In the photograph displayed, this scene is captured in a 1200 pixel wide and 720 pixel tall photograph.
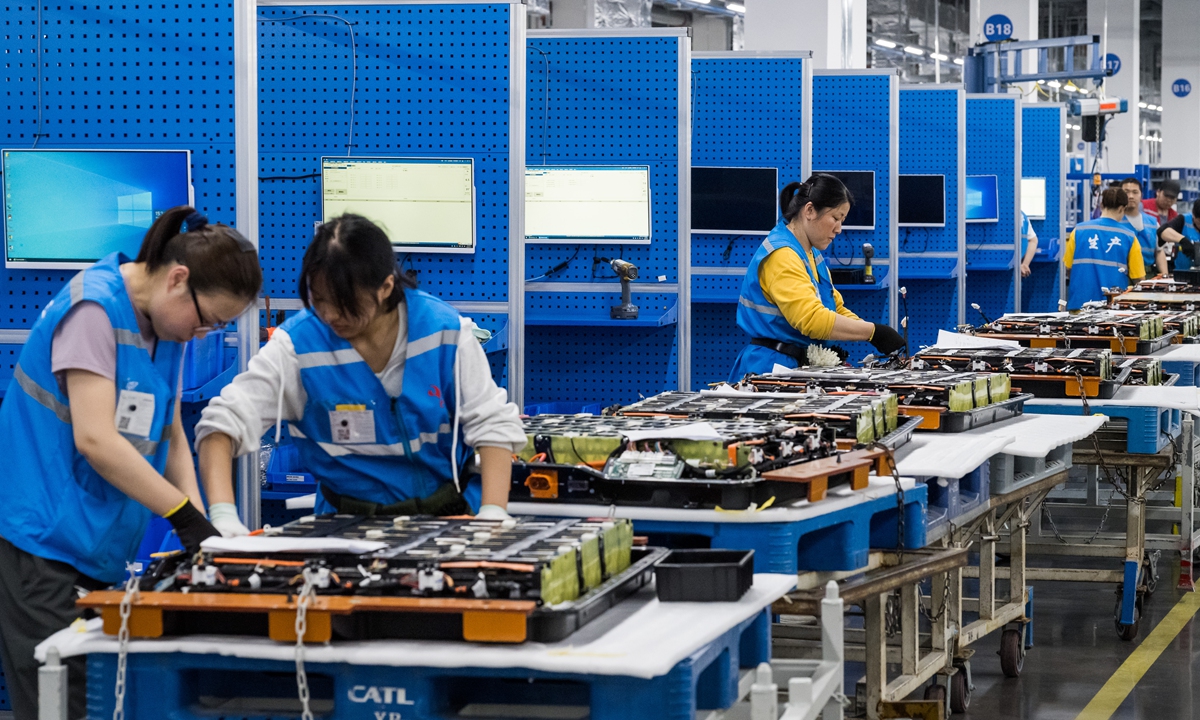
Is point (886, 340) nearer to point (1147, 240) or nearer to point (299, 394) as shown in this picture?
point (299, 394)

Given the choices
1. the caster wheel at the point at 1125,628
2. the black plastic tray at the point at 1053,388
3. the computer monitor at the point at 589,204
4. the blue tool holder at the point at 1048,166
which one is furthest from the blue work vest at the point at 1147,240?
the black plastic tray at the point at 1053,388

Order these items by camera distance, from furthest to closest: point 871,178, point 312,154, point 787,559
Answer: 1. point 871,178
2. point 312,154
3. point 787,559

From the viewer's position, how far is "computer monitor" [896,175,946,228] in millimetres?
12883

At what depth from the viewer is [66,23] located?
4543 mm

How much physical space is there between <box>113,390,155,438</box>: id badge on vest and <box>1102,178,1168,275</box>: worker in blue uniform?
10411 mm

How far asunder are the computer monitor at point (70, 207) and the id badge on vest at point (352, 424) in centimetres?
166

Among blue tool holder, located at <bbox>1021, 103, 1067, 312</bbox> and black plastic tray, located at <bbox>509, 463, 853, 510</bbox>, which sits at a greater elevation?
blue tool holder, located at <bbox>1021, 103, 1067, 312</bbox>

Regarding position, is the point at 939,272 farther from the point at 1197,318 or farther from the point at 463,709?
the point at 463,709

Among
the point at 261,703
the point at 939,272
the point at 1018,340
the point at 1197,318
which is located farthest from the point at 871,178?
the point at 261,703

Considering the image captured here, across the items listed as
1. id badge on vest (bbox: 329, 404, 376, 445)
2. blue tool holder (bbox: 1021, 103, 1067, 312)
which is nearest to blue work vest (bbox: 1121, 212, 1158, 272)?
blue tool holder (bbox: 1021, 103, 1067, 312)

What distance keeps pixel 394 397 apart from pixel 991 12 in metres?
22.8

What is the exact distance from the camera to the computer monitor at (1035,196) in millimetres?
16703

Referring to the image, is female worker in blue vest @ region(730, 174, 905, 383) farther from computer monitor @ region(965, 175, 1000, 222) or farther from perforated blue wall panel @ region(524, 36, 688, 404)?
computer monitor @ region(965, 175, 1000, 222)

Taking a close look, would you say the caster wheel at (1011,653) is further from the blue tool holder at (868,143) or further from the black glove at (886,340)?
the blue tool holder at (868,143)
